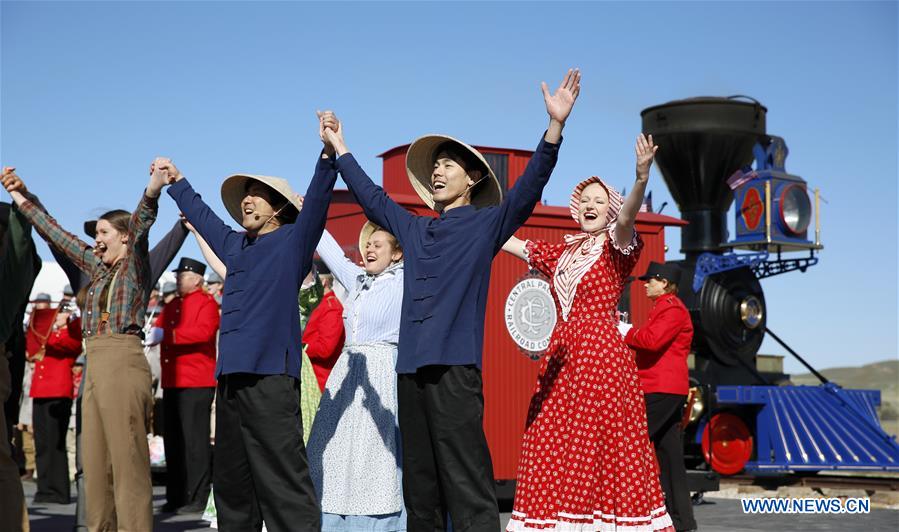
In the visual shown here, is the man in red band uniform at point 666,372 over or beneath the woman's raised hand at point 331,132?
beneath

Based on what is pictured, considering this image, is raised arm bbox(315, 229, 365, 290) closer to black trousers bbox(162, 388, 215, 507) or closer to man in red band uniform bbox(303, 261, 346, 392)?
man in red band uniform bbox(303, 261, 346, 392)

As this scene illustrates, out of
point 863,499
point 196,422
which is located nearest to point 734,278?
point 863,499

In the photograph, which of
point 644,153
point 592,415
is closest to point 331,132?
point 644,153

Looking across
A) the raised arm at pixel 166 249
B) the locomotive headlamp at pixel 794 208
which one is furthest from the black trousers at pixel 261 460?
the locomotive headlamp at pixel 794 208

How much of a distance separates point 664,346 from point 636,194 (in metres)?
2.64

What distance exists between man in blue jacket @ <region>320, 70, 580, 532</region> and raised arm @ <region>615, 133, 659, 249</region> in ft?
1.60

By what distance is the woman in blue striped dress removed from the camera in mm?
6312

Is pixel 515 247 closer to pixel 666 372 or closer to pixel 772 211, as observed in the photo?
pixel 666 372

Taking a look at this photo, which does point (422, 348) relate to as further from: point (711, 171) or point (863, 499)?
point (711, 171)

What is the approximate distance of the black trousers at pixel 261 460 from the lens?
463cm

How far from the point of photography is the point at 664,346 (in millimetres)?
7258

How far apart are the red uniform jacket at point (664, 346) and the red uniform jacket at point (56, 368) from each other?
5.50 meters

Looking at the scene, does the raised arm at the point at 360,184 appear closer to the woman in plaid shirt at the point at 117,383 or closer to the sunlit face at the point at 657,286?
the woman in plaid shirt at the point at 117,383

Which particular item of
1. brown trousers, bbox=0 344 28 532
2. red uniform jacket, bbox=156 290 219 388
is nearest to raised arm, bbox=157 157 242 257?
brown trousers, bbox=0 344 28 532
